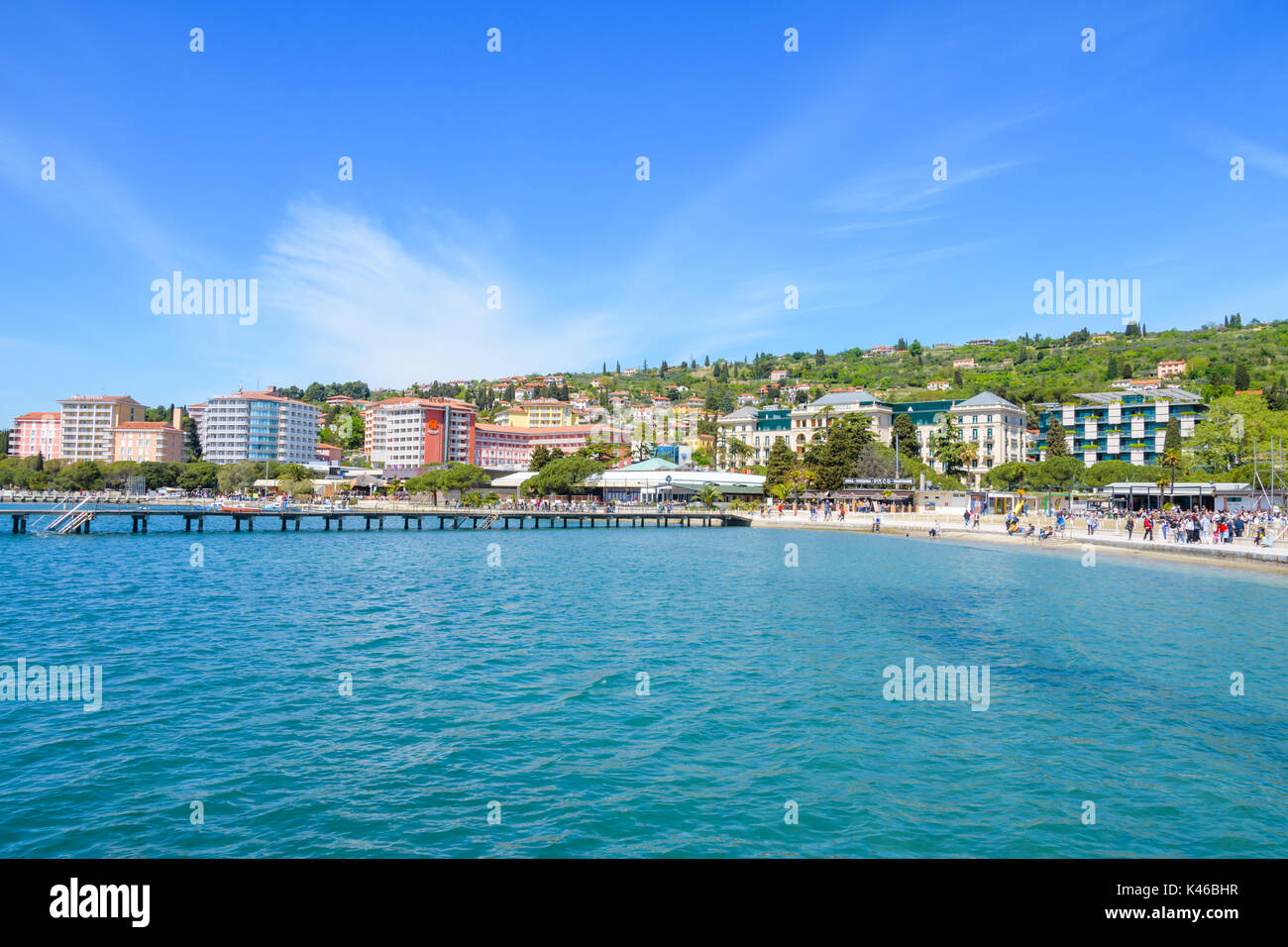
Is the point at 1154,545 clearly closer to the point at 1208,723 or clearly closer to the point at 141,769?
the point at 1208,723

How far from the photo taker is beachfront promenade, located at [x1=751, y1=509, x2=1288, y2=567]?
3584cm

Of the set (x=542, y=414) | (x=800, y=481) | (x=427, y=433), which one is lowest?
(x=800, y=481)

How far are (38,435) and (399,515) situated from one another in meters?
136

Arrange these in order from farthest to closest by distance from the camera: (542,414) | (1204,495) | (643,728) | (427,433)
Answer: (542,414) → (427,433) → (1204,495) → (643,728)

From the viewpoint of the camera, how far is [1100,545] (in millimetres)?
44531

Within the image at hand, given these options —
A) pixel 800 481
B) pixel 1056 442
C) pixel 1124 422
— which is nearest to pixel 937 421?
pixel 1056 442

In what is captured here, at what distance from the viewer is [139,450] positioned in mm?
145625

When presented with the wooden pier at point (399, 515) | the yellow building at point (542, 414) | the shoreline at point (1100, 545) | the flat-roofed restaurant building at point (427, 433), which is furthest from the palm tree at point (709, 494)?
the yellow building at point (542, 414)

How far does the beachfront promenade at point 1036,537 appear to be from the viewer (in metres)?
35.8

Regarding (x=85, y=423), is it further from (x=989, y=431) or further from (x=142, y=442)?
(x=989, y=431)

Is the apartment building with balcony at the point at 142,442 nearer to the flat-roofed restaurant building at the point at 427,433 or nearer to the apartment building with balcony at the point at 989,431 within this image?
the flat-roofed restaurant building at the point at 427,433

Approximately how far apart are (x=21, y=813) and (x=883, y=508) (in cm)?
7663

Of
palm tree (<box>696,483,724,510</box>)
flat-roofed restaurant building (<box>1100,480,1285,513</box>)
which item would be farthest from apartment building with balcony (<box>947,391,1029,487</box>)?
flat-roofed restaurant building (<box>1100,480,1285,513</box>)
